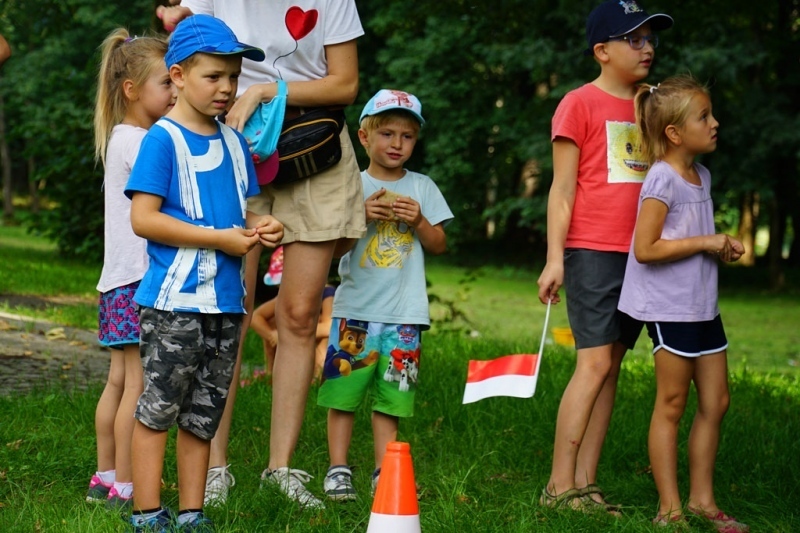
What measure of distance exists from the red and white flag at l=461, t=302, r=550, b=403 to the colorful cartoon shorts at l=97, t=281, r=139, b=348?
3.93ft

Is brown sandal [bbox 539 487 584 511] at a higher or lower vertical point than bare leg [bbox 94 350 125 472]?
lower

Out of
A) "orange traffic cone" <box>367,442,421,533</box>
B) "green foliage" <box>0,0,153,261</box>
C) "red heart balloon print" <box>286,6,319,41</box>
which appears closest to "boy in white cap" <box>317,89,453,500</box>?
"red heart balloon print" <box>286,6,319,41</box>

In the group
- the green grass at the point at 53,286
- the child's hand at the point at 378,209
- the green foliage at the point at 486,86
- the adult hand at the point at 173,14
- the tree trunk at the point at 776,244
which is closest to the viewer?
the adult hand at the point at 173,14

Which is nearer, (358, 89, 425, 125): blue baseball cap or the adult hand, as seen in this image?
the adult hand

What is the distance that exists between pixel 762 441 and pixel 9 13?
1784cm

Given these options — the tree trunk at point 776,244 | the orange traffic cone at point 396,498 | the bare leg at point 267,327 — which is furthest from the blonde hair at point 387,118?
the tree trunk at point 776,244

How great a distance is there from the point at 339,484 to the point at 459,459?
0.79 m

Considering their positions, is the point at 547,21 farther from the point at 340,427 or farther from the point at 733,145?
the point at 340,427

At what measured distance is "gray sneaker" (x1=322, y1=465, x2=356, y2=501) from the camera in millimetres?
4289

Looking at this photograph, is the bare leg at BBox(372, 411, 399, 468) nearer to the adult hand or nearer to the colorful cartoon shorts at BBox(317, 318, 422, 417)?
the colorful cartoon shorts at BBox(317, 318, 422, 417)

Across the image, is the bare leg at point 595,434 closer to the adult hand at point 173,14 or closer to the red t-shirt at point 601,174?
the red t-shirt at point 601,174

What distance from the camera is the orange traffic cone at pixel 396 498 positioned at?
311cm

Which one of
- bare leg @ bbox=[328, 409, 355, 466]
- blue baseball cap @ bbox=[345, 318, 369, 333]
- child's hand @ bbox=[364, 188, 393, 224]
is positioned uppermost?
child's hand @ bbox=[364, 188, 393, 224]

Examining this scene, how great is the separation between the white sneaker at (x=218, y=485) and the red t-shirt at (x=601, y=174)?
5.19ft
